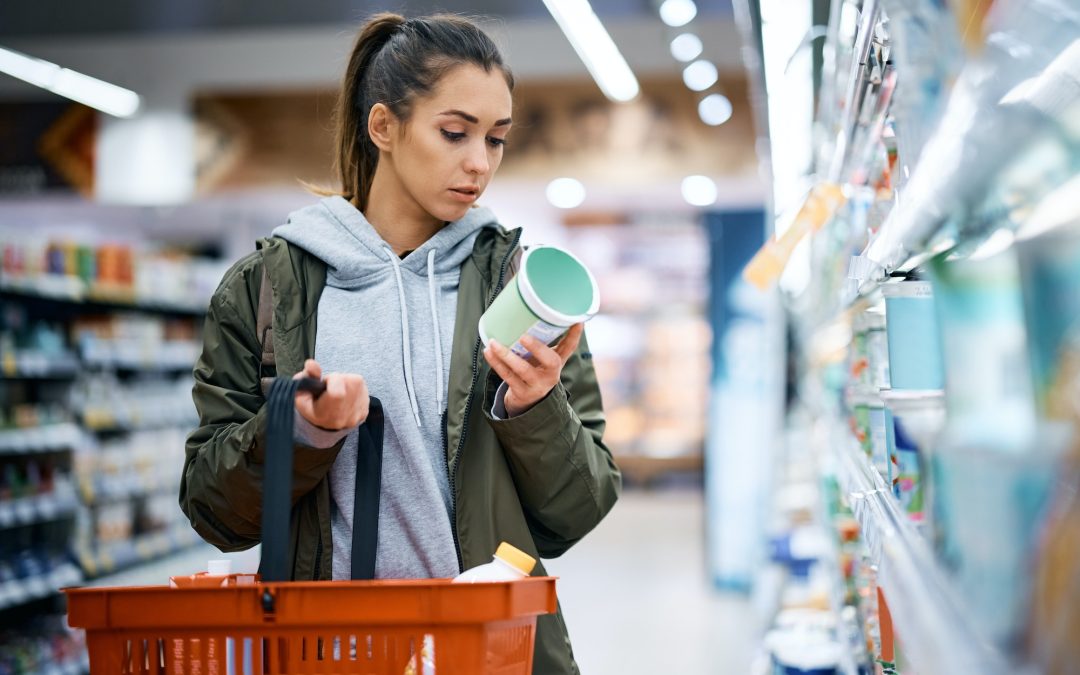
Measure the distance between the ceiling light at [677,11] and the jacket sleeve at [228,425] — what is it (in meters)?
4.29

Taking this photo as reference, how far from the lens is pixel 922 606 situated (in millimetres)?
824

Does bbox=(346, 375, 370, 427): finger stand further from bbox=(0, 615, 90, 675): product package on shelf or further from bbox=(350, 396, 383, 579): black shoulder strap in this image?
bbox=(0, 615, 90, 675): product package on shelf

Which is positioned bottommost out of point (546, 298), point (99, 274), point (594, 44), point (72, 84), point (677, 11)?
point (546, 298)

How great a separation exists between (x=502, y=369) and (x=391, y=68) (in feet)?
1.86

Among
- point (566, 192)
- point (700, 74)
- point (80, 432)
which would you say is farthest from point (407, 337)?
point (566, 192)

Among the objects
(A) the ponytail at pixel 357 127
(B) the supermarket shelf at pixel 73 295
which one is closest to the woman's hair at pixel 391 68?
(A) the ponytail at pixel 357 127

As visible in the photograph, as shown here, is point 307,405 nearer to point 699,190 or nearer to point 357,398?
point 357,398

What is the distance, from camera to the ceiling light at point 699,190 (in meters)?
9.34

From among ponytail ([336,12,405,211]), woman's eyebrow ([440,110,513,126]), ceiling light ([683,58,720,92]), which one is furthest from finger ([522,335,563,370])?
ceiling light ([683,58,720,92])

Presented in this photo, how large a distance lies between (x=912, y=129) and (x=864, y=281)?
0.58m

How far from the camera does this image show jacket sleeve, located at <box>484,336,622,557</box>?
1.49 m

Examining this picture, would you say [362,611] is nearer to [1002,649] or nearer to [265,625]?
[265,625]

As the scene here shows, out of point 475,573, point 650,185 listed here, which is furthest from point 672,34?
Answer: point 475,573

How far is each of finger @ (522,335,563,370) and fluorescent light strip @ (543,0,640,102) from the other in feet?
14.5
